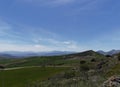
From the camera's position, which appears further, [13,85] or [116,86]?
[13,85]

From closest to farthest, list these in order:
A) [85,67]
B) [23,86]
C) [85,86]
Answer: [85,86]
[23,86]
[85,67]

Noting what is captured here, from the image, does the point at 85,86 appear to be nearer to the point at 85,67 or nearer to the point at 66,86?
the point at 66,86

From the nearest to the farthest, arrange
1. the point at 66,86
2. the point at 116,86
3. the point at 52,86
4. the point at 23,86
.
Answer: the point at 116,86, the point at 66,86, the point at 52,86, the point at 23,86

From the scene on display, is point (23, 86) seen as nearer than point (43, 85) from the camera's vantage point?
No

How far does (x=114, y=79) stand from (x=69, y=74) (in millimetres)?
66469

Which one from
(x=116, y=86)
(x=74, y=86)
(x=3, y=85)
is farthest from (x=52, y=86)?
(x=116, y=86)

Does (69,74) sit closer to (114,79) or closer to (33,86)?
(33,86)

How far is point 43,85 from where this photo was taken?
89.3m

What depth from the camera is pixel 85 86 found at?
67.1 meters

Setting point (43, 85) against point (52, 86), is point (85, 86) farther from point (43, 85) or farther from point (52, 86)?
point (43, 85)

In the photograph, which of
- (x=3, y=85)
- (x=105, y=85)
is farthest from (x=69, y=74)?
(x=105, y=85)

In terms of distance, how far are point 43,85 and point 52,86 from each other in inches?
224

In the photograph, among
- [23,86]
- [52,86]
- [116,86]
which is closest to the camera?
[116,86]

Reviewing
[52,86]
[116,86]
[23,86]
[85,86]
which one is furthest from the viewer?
[23,86]
